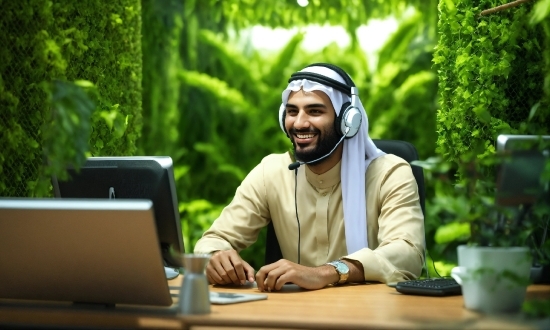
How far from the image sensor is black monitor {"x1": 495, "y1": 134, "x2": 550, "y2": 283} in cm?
227

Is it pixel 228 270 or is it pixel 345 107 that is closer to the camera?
pixel 228 270

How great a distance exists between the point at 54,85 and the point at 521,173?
1358 mm

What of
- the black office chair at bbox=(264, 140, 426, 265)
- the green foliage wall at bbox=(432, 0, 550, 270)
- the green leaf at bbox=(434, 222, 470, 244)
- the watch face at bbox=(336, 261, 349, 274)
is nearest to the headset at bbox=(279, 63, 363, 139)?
the black office chair at bbox=(264, 140, 426, 265)

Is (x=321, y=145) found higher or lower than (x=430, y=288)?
higher

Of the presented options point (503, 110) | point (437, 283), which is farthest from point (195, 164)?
point (437, 283)

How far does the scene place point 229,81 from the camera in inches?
391

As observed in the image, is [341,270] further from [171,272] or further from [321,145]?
[321,145]

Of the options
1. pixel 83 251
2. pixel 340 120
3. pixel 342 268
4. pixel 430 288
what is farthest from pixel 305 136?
pixel 83 251

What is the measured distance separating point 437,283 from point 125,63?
2036 millimetres

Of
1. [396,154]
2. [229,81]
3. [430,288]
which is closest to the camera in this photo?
[430,288]

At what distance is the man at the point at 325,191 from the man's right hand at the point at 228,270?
34 centimetres

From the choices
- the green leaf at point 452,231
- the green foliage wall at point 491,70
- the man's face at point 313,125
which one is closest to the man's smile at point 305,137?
the man's face at point 313,125

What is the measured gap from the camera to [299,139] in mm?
3564

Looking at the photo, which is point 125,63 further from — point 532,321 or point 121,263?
point 532,321
